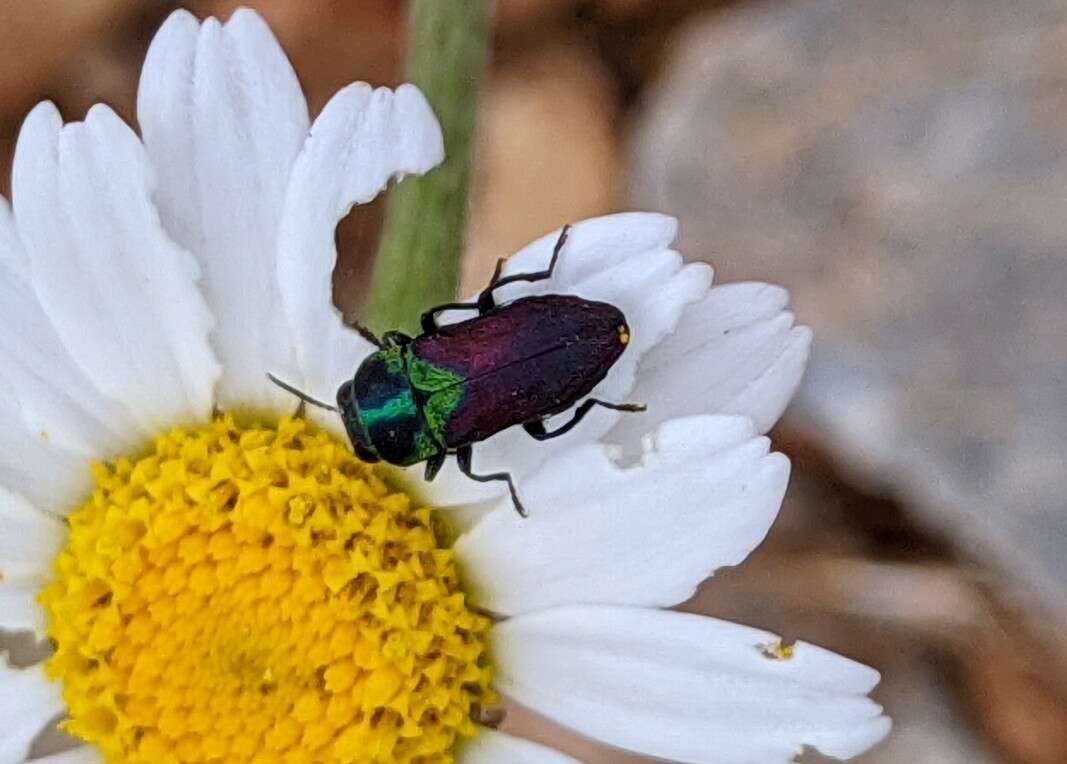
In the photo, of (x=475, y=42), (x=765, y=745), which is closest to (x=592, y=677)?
(x=765, y=745)

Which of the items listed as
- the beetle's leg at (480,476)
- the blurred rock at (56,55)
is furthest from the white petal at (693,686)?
the blurred rock at (56,55)

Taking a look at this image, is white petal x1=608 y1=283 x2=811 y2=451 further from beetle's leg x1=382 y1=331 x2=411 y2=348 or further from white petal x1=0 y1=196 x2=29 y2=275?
white petal x1=0 y1=196 x2=29 y2=275

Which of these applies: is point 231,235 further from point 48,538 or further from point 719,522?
point 719,522

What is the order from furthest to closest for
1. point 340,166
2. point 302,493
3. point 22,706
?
point 22,706
point 302,493
point 340,166

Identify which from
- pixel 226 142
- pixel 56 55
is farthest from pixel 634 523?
pixel 56 55

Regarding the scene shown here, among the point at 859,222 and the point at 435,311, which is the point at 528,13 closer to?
the point at 859,222

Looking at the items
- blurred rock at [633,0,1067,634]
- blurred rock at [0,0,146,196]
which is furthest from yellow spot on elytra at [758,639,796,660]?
blurred rock at [0,0,146,196]
